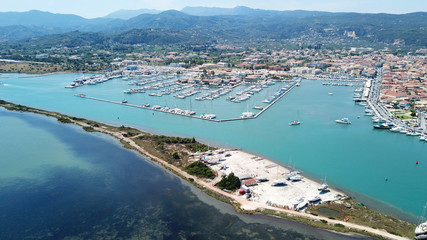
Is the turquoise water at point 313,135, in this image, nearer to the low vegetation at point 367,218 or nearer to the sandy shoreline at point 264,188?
the low vegetation at point 367,218

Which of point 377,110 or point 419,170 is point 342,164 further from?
point 377,110

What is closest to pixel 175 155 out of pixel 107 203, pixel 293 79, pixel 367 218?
pixel 107 203

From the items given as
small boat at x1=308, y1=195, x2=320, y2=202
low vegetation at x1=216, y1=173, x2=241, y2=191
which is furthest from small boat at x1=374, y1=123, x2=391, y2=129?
low vegetation at x1=216, y1=173, x2=241, y2=191

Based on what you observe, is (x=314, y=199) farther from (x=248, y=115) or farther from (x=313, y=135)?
(x=248, y=115)

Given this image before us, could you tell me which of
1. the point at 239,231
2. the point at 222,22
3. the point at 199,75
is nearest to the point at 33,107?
the point at 199,75

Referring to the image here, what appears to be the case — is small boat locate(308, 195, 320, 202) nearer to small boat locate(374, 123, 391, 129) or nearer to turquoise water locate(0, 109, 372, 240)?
turquoise water locate(0, 109, 372, 240)

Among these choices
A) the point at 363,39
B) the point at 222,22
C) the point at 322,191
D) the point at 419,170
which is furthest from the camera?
the point at 222,22
